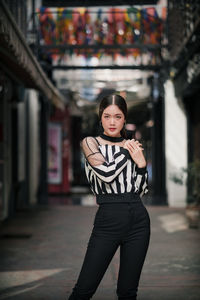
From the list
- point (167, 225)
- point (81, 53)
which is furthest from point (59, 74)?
point (167, 225)

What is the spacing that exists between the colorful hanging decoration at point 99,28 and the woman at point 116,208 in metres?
9.05

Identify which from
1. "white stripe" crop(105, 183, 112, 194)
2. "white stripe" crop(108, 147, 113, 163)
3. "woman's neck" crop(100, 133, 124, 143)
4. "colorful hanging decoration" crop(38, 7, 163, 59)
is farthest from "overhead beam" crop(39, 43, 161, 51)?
"white stripe" crop(105, 183, 112, 194)

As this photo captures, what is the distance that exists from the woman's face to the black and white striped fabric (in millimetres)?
103

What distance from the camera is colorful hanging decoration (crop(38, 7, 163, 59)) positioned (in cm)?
1239

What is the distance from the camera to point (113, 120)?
3506 mm

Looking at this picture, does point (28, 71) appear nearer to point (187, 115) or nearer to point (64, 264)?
point (64, 264)

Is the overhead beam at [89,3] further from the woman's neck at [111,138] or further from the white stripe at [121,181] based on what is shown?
the white stripe at [121,181]

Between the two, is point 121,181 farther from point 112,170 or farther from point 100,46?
point 100,46

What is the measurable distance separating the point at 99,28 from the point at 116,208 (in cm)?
970

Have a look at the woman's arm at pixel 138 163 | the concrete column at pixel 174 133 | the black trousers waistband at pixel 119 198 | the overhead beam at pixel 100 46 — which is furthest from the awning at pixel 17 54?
the concrete column at pixel 174 133

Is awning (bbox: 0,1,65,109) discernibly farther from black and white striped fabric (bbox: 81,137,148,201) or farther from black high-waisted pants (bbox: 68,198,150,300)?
black high-waisted pants (bbox: 68,198,150,300)

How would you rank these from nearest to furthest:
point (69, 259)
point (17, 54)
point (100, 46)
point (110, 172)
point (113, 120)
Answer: point (110, 172) < point (113, 120) < point (69, 259) < point (17, 54) < point (100, 46)

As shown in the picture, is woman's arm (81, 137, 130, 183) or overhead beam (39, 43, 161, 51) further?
overhead beam (39, 43, 161, 51)

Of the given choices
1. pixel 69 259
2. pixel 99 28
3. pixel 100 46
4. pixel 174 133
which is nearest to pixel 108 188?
pixel 69 259
